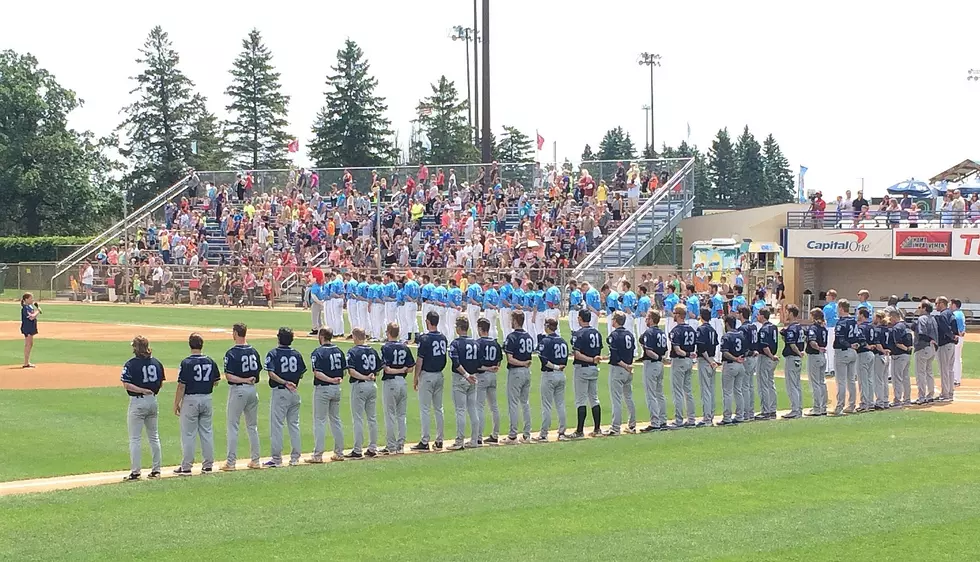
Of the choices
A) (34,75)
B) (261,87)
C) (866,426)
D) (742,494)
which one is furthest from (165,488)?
(261,87)

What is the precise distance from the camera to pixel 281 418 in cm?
1464

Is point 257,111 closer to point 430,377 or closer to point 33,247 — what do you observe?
point 33,247

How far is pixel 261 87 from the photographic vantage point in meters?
79.9

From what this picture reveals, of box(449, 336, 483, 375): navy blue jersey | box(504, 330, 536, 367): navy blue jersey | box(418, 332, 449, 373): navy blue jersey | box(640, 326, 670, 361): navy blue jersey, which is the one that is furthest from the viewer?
box(640, 326, 670, 361): navy blue jersey

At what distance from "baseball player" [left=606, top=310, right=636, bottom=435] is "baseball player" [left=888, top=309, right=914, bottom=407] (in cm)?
587

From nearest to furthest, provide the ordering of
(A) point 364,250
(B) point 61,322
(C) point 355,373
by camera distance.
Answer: (C) point 355,373 < (B) point 61,322 < (A) point 364,250

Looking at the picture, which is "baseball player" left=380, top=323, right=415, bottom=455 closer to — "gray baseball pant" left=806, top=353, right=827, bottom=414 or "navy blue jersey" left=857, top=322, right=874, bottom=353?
"gray baseball pant" left=806, top=353, right=827, bottom=414

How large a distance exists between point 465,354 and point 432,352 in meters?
0.53

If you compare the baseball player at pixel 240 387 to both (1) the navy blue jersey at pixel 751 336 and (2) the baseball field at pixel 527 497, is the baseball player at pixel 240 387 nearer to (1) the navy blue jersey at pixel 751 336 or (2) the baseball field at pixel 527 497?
(2) the baseball field at pixel 527 497

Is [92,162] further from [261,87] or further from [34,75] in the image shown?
[261,87]

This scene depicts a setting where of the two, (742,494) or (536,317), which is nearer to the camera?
(742,494)

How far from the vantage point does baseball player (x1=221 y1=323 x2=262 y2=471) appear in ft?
46.0

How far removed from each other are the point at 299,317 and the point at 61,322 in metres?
7.63

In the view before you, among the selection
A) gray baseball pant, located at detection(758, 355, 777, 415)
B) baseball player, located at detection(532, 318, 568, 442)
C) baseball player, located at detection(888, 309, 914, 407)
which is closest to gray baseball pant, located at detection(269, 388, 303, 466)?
baseball player, located at detection(532, 318, 568, 442)
